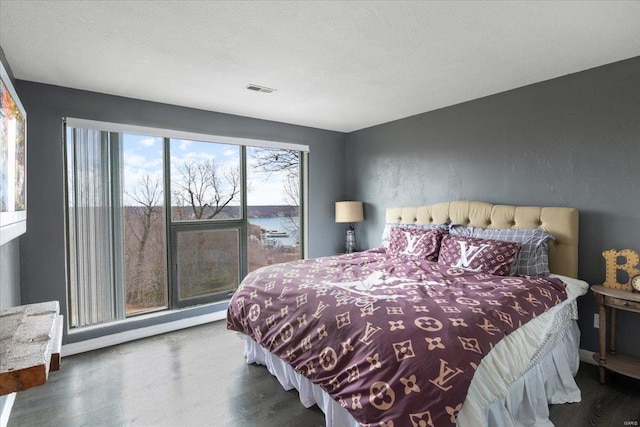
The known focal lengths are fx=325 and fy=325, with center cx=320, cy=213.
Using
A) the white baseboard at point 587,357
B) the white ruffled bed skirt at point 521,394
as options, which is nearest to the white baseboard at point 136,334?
the white ruffled bed skirt at point 521,394

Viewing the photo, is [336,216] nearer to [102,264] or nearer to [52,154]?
[102,264]

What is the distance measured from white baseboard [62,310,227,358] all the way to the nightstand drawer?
11.9 ft

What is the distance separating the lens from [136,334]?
129 inches

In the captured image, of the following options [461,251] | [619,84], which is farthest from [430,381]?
[619,84]

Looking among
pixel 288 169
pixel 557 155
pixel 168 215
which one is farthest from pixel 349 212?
pixel 557 155

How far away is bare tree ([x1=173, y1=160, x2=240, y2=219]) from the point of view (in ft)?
12.2

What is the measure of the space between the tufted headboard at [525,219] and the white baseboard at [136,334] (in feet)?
8.92

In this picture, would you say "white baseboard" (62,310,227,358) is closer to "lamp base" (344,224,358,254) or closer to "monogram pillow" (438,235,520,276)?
"lamp base" (344,224,358,254)

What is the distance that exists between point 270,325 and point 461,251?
173cm

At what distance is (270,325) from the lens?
2.26 meters

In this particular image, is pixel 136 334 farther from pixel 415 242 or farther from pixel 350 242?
pixel 415 242

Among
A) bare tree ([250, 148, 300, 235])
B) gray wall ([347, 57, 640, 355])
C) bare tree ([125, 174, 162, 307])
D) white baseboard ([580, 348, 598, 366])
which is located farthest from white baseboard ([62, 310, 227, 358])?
white baseboard ([580, 348, 598, 366])

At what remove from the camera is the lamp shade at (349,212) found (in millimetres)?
4527

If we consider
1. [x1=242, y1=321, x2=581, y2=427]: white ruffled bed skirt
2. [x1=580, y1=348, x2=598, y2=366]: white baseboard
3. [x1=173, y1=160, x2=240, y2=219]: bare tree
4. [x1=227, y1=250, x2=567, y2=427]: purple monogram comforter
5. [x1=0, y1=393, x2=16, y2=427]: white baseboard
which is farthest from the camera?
[x1=173, y1=160, x2=240, y2=219]: bare tree
